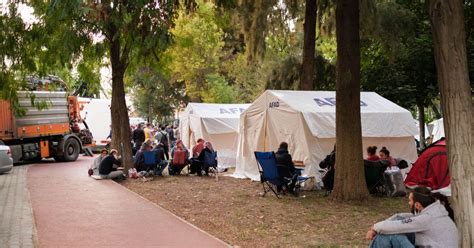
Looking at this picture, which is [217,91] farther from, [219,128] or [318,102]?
[318,102]

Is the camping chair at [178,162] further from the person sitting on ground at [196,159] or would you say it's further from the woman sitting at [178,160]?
the person sitting on ground at [196,159]

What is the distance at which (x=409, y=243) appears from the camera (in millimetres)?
5184

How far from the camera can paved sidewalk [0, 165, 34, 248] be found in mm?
7617

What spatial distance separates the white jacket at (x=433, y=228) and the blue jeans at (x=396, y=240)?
82 mm

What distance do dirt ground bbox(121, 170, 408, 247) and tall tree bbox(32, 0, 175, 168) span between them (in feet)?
10.4

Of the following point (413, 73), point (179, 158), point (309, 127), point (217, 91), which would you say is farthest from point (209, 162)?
point (217, 91)

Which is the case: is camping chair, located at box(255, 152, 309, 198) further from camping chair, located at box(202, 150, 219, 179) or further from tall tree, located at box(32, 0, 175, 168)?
camping chair, located at box(202, 150, 219, 179)

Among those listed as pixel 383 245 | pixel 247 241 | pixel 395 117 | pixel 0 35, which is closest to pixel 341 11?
pixel 395 117

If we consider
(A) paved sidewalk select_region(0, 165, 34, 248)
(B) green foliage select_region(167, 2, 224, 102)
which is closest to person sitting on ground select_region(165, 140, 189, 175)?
(A) paved sidewalk select_region(0, 165, 34, 248)

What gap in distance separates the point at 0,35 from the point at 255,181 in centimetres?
791

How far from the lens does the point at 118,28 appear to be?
32.1ft

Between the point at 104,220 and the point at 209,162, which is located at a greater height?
the point at 209,162

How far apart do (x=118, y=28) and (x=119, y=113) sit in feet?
24.6

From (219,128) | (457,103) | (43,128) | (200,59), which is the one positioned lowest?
(219,128)
